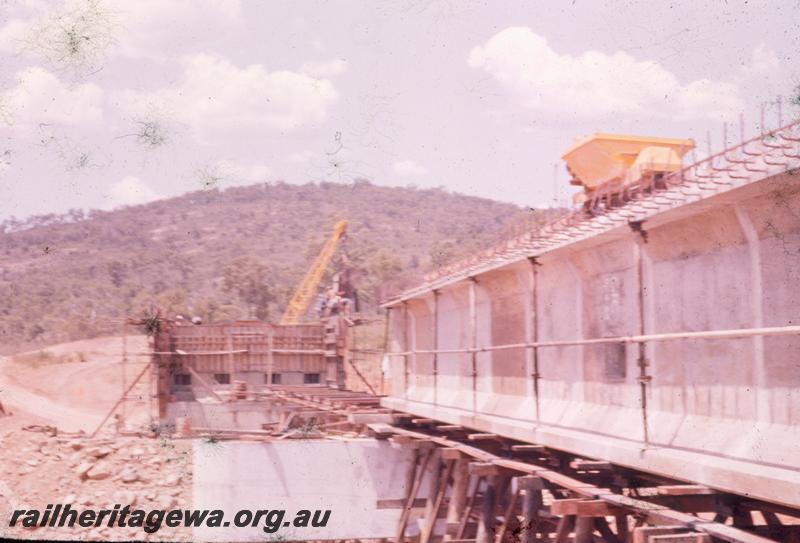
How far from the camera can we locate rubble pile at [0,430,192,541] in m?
21.7

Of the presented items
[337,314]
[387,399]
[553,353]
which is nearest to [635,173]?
[553,353]

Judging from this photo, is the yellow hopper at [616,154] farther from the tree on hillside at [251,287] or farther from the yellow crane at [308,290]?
the tree on hillside at [251,287]

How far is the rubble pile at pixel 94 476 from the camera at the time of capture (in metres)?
21.7

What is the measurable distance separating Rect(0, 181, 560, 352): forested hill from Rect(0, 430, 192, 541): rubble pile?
1829 cm

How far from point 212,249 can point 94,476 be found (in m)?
87.3

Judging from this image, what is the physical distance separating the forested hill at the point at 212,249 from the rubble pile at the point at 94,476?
60.0ft

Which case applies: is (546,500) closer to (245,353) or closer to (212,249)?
(245,353)

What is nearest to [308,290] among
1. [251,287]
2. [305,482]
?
[251,287]

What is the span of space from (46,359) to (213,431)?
37.3 m

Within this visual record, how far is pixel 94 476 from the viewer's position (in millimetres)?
23594

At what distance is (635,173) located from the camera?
682 inches

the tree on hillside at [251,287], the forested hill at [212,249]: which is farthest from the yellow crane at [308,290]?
the tree on hillside at [251,287]

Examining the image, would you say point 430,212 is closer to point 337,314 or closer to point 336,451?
point 337,314

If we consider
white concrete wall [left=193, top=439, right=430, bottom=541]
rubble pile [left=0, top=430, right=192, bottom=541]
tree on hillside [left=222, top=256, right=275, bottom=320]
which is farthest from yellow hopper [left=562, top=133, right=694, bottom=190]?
tree on hillside [left=222, top=256, right=275, bottom=320]
